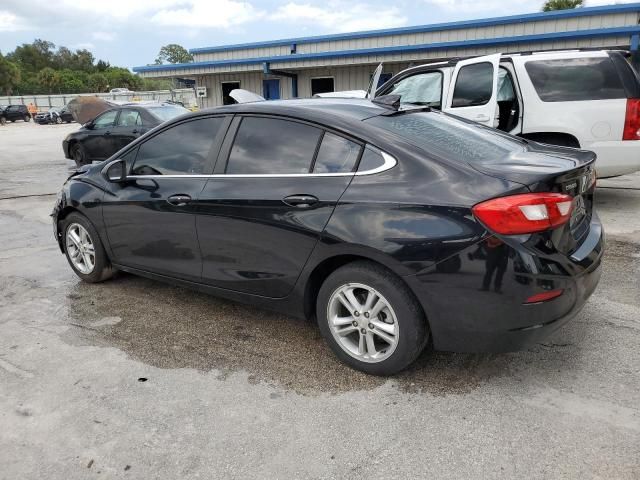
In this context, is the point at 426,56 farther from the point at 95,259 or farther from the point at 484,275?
the point at 484,275

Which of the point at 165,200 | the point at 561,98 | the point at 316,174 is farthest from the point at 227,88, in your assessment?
the point at 316,174

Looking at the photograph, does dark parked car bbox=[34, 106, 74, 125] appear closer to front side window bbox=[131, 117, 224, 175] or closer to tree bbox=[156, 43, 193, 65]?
front side window bbox=[131, 117, 224, 175]

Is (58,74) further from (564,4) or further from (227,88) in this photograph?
(564,4)

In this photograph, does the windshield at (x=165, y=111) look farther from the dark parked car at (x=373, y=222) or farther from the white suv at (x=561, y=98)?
the dark parked car at (x=373, y=222)

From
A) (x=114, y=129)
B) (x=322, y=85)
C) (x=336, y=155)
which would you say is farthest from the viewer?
(x=322, y=85)

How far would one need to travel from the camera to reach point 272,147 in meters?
3.31

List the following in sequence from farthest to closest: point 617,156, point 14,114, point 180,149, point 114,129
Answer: point 14,114 < point 114,129 < point 617,156 < point 180,149

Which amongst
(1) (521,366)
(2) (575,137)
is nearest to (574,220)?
(1) (521,366)

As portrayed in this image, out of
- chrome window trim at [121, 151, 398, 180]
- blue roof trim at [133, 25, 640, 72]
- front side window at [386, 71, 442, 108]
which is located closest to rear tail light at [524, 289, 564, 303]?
chrome window trim at [121, 151, 398, 180]

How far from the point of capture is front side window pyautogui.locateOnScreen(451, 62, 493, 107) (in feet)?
21.9

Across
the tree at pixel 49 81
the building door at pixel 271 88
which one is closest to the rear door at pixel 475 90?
the building door at pixel 271 88

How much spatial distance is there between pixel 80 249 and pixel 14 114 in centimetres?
4546

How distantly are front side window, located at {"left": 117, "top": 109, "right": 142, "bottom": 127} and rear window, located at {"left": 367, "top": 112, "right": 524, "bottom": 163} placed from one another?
357 inches

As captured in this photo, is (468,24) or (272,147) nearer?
(272,147)
